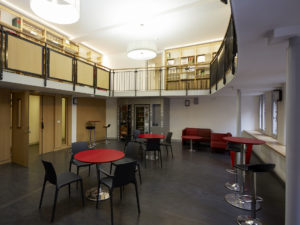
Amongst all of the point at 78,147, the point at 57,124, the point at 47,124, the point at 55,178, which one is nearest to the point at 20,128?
the point at 47,124

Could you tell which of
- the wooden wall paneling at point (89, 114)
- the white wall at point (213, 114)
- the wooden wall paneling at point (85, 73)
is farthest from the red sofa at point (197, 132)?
the wooden wall paneling at point (85, 73)

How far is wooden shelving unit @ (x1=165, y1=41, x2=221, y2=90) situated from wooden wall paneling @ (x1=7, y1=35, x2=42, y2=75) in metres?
5.41

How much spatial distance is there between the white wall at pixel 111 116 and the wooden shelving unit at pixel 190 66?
11.1 feet

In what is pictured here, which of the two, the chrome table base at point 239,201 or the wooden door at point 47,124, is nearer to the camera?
the chrome table base at point 239,201

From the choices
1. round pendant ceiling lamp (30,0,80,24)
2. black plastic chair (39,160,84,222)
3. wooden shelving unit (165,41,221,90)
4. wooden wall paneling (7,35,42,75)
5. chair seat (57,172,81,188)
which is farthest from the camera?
wooden shelving unit (165,41,221,90)

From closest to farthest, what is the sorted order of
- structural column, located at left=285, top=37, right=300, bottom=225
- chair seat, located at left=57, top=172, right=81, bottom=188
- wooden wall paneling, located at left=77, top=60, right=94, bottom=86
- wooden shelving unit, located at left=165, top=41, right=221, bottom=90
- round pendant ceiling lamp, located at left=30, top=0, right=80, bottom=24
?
1. structural column, located at left=285, top=37, right=300, bottom=225
2. chair seat, located at left=57, top=172, right=81, bottom=188
3. round pendant ceiling lamp, located at left=30, top=0, right=80, bottom=24
4. wooden wall paneling, located at left=77, top=60, right=94, bottom=86
5. wooden shelving unit, located at left=165, top=41, right=221, bottom=90

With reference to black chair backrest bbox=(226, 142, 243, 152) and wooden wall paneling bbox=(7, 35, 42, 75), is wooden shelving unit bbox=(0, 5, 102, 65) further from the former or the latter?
black chair backrest bbox=(226, 142, 243, 152)

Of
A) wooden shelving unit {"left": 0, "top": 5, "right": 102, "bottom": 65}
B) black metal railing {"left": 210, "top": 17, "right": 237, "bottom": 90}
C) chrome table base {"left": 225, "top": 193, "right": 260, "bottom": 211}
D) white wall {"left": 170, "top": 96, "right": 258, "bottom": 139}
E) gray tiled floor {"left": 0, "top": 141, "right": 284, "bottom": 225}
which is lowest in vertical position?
gray tiled floor {"left": 0, "top": 141, "right": 284, "bottom": 225}

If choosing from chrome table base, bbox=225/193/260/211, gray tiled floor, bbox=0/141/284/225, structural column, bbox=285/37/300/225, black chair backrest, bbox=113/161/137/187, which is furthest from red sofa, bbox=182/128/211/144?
structural column, bbox=285/37/300/225

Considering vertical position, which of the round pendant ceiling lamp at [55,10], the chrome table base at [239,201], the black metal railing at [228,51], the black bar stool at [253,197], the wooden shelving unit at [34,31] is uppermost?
the wooden shelving unit at [34,31]

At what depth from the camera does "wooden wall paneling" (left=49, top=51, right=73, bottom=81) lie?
4480mm

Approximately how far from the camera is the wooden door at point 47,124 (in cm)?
573

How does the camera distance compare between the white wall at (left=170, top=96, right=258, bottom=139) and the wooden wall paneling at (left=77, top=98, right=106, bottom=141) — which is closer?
the white wall at (left=170, top=96, right=258, bottom=139)

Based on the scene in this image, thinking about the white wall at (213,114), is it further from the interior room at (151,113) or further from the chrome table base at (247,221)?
the chrome table base at (247,221)
